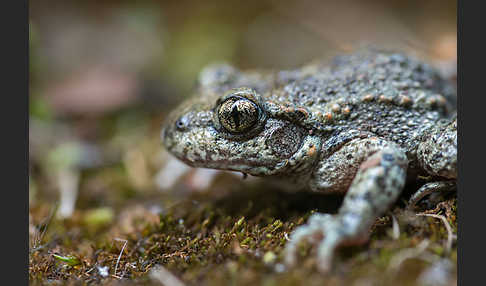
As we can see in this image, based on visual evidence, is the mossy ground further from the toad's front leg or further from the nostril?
the nostril

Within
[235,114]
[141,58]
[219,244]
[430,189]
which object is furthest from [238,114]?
[141,58]

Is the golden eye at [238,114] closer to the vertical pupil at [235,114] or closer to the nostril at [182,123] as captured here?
the vertical pupil at [235,114]

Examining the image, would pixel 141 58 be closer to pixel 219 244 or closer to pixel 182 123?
pixel 182 123

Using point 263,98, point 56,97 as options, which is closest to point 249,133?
point 263,98

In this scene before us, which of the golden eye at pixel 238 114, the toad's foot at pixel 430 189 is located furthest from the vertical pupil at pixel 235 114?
the toad's foot at pixel 430 189

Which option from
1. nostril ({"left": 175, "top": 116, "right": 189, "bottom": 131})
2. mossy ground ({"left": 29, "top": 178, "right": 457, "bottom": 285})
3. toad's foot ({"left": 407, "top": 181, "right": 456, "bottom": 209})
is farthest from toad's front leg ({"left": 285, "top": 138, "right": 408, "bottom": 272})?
nostril ({"left": 175, "top": 116, "right": 189, "bottom": 131})

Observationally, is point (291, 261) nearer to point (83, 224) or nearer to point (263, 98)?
point (263, 98)
